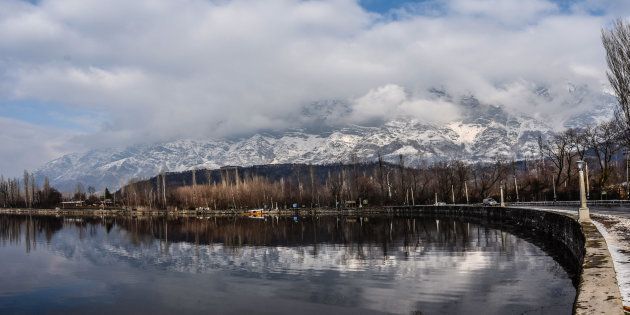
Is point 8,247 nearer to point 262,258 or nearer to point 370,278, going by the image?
point 262,258

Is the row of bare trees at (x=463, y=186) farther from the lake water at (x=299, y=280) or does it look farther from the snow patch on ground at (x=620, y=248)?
the lake water at (x=299, y=280)

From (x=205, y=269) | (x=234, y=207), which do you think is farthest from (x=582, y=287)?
(x=234, y=207)

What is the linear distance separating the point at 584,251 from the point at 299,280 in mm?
12831

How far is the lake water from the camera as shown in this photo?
875 inches

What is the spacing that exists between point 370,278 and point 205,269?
36.2ft

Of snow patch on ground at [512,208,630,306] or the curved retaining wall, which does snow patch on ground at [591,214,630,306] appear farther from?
the curved retaining wall

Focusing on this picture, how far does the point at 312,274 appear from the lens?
30484 millimetres

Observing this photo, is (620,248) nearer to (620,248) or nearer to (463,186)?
(620,248)

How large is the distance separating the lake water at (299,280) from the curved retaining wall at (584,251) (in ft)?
5.94

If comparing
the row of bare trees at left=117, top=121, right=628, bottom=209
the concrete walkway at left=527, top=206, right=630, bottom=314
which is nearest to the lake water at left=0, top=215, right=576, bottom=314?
the concrete walkway at left=527, top=206, right=630, bottom=314

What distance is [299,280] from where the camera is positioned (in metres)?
28.6

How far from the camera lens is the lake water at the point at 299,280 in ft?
72.9

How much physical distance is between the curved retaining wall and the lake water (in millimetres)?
1811

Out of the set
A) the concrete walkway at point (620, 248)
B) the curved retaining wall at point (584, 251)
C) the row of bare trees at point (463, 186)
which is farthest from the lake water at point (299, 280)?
the row of bare trees at point (463, 186)
